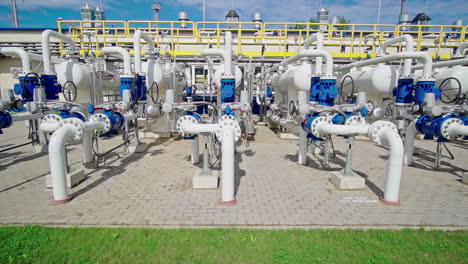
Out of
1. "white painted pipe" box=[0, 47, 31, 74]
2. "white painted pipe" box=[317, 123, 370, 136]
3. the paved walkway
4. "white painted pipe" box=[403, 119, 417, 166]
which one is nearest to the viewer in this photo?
the paved walkway

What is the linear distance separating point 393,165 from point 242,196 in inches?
109

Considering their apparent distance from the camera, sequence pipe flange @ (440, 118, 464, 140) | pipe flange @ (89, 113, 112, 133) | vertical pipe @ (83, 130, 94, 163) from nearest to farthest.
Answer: pipe flange @ (440, 118, 464, 140)
pipe flange @ (89, 113, 112, 133)
vertical pipe @ (83, 130, 94, 163)

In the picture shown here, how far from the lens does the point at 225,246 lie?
3.27 meters

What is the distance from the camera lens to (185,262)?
300cm

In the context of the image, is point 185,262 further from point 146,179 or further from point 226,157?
point 146,179

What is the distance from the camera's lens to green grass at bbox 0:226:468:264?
3051 mm

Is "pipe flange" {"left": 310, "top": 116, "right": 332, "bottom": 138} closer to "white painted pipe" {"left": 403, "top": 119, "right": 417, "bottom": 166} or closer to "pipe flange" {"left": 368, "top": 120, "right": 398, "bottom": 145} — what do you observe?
"pipe flange" {"left": 368, "top": 120, "right": 398, "bottom": 145}

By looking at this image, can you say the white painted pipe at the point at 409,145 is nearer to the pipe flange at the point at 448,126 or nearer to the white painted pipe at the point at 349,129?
the pipe flange at the point at 448,126

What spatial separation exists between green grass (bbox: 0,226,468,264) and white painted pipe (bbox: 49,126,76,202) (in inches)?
33.6

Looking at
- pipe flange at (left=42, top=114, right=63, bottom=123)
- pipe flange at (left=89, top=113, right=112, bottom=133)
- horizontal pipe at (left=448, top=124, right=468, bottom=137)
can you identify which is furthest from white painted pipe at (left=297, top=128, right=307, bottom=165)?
pipe flange at (left=42, top=114, right=63, bottom=123)

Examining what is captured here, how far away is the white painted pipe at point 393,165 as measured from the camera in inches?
172

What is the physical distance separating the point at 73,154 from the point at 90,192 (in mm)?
3412

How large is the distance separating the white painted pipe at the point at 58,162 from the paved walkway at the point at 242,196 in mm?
256

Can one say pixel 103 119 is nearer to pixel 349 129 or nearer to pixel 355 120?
pixel 349 129
